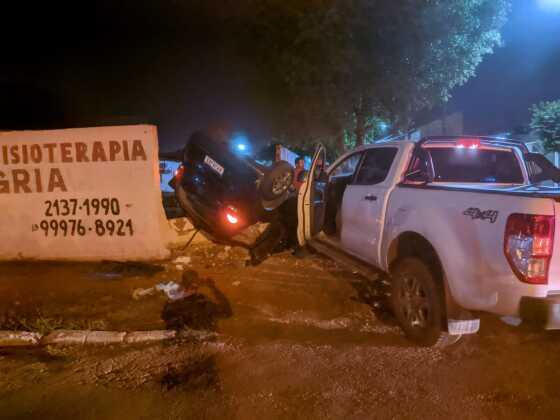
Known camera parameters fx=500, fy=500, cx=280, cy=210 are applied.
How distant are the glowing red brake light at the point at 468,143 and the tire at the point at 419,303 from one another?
60.0 inches

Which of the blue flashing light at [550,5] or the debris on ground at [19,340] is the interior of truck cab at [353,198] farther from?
the blue flashing light at [550,5]

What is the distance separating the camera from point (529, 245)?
128 inches

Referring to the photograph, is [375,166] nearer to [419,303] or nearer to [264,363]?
[419,303]

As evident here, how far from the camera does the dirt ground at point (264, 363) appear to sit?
353 cm

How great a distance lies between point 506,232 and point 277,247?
473cm

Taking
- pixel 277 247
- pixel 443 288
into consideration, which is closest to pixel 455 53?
pixel 277 247

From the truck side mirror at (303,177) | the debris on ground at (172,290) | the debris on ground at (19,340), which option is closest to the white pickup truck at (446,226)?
the truck side mirror at (303,177)

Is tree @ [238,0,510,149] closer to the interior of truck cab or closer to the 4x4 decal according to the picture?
the interior of truck cab

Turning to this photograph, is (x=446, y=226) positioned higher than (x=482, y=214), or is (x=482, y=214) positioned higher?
(x=482, y=214)

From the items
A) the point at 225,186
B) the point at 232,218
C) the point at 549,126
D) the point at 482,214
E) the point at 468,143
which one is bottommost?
the point at 232,218

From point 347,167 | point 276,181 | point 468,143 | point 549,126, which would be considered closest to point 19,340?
point 276,181

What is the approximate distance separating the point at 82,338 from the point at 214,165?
10.1 feet

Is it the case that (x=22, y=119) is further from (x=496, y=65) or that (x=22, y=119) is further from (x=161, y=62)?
(x=496, y=65)

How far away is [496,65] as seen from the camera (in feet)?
67.7
